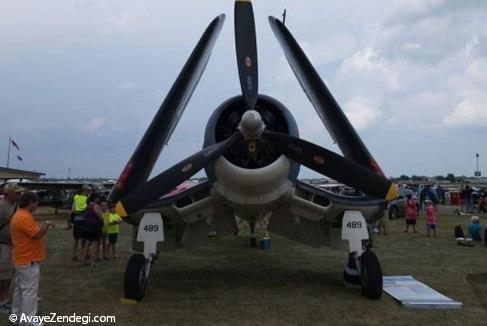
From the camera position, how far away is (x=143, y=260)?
7.41m

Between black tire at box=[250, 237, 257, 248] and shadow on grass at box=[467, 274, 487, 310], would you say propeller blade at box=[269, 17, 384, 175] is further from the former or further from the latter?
black tire at box=[250, 237, 257, 248]

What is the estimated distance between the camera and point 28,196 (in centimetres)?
568

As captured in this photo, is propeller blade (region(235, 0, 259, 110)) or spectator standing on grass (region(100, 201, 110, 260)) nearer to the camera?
propeller blade (region(235, 0, 259, 110))

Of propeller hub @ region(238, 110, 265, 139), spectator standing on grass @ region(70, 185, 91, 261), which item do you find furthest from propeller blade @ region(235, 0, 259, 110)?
spectator standing on grass @ region(70, 185, 91, 261)

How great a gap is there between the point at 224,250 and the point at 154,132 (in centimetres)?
673

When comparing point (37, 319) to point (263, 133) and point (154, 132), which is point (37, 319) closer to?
point (154, 132)

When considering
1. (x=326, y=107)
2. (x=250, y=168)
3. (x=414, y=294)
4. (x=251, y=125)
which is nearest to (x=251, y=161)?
(x=250, y=168)

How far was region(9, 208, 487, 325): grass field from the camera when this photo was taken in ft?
21.0

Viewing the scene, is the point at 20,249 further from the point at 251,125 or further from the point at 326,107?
the point at 326,107

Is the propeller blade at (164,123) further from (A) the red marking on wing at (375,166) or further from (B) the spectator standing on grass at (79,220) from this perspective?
(B) the spectator standing on grass at (79,220)

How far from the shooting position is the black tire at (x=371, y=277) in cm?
725

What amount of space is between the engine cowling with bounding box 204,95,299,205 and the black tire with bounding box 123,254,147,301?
1.76 metres

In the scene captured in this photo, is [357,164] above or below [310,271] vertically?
above

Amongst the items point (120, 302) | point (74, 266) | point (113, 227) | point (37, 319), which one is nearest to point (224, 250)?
point (113, 227)
